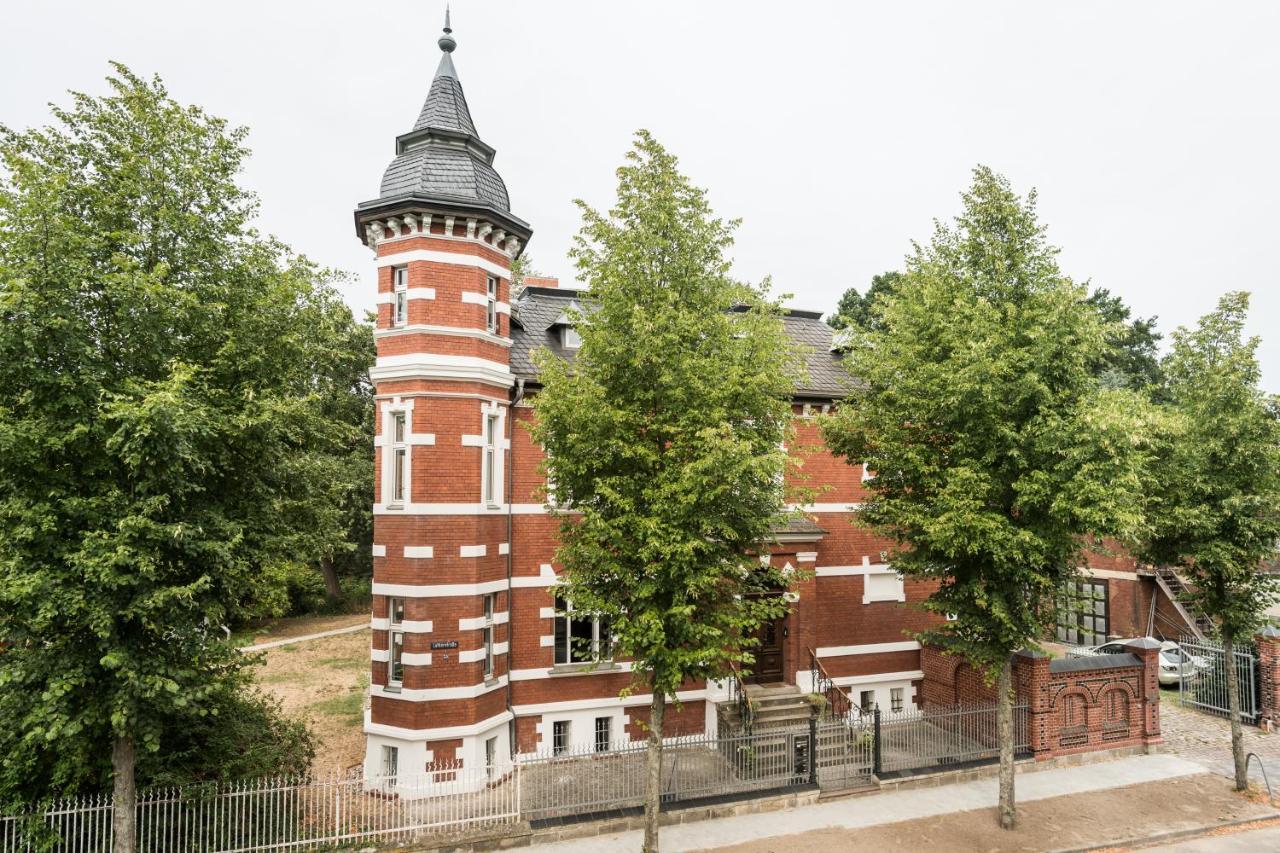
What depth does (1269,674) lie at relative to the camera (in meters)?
16.9

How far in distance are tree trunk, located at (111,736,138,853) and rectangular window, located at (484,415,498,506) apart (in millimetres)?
7084

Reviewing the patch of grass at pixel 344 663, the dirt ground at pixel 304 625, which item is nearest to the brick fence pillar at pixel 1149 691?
the patch of grass at pixel 344 663

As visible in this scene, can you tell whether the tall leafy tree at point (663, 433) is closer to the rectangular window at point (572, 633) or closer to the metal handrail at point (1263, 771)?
the rectangular window at point (572, 633)

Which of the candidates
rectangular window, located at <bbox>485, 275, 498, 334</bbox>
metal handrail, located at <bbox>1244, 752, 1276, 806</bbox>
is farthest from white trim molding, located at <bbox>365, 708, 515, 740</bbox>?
metal handrail, located at <bbox>1244, 752, 1276, 806</bbox>

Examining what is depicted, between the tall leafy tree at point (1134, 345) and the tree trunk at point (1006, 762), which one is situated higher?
the tall leafy tree at point (1134, 345)

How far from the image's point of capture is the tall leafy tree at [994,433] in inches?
422

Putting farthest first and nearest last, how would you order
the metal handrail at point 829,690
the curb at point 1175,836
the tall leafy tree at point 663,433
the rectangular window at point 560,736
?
the metal handrail at point 829,690 → the rectangular window at point 560,736 → the curb at point 1175,836 → the tall leafy tree at point 663,433

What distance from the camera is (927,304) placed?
1211 cm

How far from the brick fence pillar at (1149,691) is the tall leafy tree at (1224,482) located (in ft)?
4.88

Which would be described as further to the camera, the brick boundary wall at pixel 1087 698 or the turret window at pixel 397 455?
the brick boundary wall at pixel 1087 698

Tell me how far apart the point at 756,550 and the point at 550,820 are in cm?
585

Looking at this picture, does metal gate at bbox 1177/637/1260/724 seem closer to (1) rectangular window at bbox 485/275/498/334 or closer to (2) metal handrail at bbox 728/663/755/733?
(2) metal handrail at bbox 728/663/755/733

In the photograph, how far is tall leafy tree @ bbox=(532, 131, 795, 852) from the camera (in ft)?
31.7

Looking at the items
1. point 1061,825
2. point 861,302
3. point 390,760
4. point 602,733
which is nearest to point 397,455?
point 390,760
